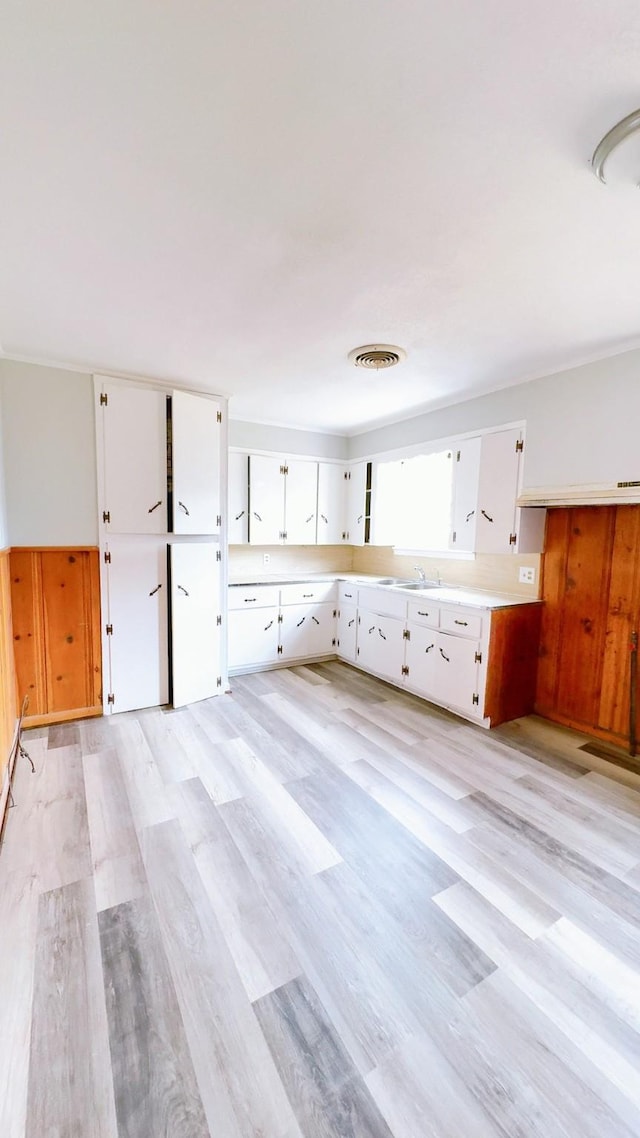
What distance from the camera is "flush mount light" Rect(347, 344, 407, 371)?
98.6 inches

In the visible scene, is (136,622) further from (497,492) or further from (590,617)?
(590,617)

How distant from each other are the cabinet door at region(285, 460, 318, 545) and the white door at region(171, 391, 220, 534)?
3.48 ft

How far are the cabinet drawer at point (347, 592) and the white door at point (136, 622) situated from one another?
69.8 inches

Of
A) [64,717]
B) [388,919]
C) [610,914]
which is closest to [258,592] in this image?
[64,717]

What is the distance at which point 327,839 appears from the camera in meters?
1.94

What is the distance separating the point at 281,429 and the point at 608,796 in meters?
3.79

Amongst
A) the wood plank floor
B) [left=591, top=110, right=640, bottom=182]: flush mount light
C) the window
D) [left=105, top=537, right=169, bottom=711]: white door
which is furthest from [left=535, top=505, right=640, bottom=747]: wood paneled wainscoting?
[left=105, top=537, right=169, bottom=711]: white door

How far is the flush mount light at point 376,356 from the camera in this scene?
98.6 inches

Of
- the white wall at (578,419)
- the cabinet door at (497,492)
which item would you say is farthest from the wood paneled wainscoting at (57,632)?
the white wall at (578,419)

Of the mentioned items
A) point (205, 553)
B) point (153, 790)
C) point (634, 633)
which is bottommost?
point (153, 790)

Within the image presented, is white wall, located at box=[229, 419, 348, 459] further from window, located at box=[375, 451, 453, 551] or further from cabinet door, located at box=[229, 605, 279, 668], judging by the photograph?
cabinet door, located at box=[229, 605, 279, 668]

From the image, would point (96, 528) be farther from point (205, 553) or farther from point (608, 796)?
point (608, 796)

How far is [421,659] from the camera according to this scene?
3.44m

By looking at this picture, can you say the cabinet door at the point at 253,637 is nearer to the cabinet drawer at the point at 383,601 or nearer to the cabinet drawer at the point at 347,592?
the cabinet drawer at the point at 347,592
